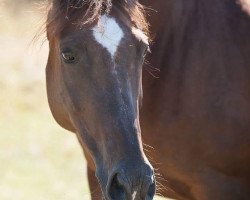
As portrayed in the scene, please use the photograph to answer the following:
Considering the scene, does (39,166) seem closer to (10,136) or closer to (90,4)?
(10,136)

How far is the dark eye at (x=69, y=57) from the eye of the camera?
13.0 feet

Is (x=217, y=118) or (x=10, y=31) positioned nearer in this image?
(x=217, y=118)

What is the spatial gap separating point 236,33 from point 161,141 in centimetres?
79

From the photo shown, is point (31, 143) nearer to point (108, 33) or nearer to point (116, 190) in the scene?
point (108, 33)

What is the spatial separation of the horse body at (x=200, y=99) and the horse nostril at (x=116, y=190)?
0.95 meters

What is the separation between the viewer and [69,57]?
13.1 ft

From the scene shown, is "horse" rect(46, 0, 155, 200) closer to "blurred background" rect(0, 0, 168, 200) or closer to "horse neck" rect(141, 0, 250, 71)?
"horse neck" rect(141, 0, 250, 71)

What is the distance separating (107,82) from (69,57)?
0.89ft

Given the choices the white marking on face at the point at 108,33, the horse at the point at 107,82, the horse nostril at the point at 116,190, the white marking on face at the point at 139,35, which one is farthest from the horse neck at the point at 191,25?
the horse nostril at the point at 116,190

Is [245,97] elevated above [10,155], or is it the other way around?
[245,97]

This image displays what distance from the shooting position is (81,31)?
397cm

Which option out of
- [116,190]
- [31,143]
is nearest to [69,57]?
[116,190]

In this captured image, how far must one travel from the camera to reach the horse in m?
3.70

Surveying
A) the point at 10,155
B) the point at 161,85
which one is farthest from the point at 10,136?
the point at 161,85
